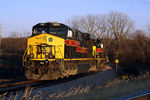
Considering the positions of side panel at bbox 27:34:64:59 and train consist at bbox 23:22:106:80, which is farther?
side panel at bbox 27:34:64:59

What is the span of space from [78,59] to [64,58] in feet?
8.99

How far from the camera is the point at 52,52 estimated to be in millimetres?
12883

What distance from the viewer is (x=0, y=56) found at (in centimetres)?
3522

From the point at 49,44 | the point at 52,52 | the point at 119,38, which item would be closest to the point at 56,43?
the point at 49,44

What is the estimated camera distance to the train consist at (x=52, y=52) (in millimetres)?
12508

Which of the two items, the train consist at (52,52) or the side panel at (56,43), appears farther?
the side panel at (56,43)

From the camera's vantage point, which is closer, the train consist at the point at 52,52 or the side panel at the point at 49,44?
the train consist at the point at 52,52

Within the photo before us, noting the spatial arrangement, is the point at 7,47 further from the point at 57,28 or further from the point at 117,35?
the point at 57,28

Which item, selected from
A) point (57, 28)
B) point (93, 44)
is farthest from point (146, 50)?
point (57, 28)

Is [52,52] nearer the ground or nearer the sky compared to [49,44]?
nearer the ground

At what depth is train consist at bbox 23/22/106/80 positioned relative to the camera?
12508 millimetres

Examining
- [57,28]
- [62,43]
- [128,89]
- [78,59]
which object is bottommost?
[128,89]

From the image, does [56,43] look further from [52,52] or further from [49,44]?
[52,52]

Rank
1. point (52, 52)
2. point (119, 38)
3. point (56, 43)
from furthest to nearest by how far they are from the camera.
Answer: point (119, 38)
point (56, 43)
point (52, 52)
